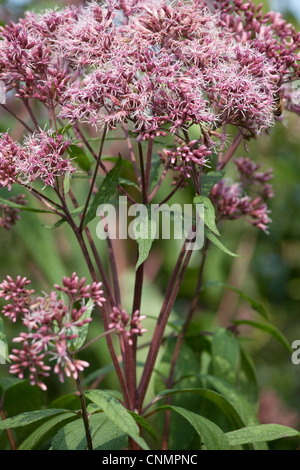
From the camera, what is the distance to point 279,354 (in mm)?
3490

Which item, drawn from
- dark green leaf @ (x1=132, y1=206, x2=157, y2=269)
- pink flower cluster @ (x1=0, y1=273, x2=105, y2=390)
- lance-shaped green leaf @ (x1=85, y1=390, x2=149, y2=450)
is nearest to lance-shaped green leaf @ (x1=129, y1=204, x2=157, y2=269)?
dark green leaf @ (x1=132, y1=206, x2=157, y2=269)

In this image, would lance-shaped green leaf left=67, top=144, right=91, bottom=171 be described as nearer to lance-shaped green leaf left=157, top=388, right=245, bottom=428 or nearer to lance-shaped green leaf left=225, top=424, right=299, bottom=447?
lance-shaped green leaf left=157, top=388, right=245, bottom=428

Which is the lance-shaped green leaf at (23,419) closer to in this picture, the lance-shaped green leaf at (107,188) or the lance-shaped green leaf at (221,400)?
the lance-shaped green leaf at (221,400)

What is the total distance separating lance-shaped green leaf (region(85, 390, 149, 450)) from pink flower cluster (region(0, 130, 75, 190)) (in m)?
0.39

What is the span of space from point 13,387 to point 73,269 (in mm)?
1295

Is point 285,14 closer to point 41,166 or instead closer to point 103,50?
point 103,50

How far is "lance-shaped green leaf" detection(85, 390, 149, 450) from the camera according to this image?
A: 902mm

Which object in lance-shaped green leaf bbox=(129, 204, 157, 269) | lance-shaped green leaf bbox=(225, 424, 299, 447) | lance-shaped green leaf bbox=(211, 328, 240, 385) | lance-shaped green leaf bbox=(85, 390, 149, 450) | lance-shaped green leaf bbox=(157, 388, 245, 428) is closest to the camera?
lance-shaped green leaf bbox=(85, 390, 149, 450)

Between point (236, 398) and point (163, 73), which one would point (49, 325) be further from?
point (236, 398)

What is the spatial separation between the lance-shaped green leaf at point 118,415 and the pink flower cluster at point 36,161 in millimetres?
391

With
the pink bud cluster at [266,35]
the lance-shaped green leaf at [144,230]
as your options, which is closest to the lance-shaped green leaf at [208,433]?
the lance-shaped green leaf at [144,230]

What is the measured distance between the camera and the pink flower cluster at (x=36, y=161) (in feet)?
3.61

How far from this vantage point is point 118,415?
934 mm
